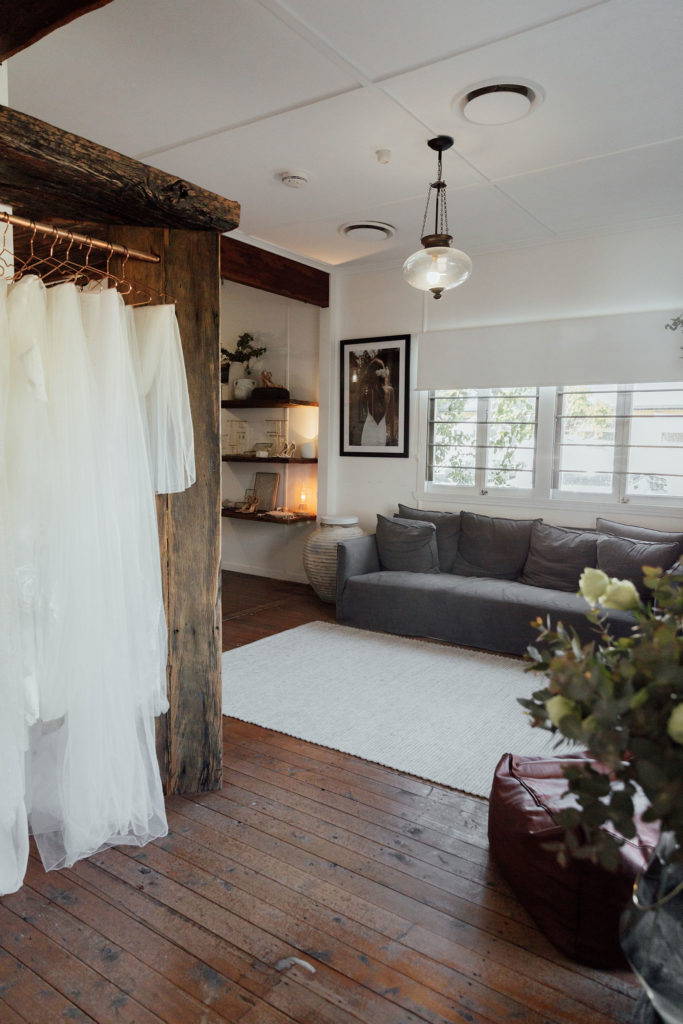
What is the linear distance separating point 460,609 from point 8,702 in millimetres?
3123

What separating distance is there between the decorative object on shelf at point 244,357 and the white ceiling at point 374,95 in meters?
2.17

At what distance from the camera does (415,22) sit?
88.7 inches

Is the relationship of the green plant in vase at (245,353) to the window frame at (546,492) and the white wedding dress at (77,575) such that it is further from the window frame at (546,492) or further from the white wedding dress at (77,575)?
the white wedding dress at (77,575)

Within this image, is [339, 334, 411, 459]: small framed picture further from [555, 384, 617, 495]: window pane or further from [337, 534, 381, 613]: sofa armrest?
[555, 384, 617, 495]: window pane

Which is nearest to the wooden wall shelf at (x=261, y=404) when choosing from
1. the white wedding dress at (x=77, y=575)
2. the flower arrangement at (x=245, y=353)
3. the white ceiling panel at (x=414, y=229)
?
the flower arrangement at (x=245, y=353)

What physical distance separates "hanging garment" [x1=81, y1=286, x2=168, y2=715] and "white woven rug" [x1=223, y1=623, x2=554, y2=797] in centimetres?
121

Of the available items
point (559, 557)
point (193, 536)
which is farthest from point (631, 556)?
point (193, 536)

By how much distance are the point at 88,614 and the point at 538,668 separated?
1413 millimetres

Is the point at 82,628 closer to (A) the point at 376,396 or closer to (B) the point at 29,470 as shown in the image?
(B) the point at 29,470

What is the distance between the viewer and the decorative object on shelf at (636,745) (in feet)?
2.61

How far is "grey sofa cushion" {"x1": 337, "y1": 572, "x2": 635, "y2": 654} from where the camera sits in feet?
13.3

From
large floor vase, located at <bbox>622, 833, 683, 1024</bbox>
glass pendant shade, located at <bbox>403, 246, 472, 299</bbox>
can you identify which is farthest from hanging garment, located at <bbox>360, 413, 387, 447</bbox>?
large floor vase, located at <bbox>622, 833, 683, 1024</bbox>

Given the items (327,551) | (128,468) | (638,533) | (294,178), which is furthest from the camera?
(327,551)

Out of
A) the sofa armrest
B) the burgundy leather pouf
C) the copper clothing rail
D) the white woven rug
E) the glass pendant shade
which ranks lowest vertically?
the white woven rug
